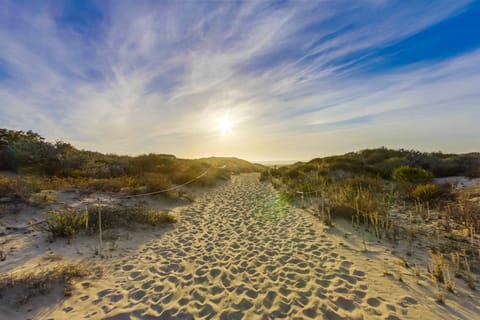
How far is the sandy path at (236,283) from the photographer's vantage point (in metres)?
2.90

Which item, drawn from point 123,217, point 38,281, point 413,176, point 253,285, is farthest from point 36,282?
point 413,176

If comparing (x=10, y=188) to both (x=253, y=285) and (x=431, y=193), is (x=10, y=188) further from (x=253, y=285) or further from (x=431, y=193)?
(x=431, y=193)

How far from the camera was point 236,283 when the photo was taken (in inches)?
143

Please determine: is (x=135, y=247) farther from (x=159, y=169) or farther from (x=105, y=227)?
(x=159, y=169)

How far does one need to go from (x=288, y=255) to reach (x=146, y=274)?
9.73 ft

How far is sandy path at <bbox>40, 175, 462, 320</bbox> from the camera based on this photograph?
2900 millimetres

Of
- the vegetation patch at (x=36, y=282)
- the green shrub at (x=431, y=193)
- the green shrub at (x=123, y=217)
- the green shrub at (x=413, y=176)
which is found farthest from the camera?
the green shrub at (x=413, y=176)

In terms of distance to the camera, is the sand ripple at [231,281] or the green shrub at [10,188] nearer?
the sand ripple at [231,281]

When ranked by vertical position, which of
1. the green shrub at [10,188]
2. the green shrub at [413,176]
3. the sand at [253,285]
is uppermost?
the green shrub at [10,188]

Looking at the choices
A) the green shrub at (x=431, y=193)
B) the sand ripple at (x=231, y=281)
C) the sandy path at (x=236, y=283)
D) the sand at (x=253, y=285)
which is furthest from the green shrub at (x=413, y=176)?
the sandy path at (x=236, y=283)

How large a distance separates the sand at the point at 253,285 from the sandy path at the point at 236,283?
14 mm

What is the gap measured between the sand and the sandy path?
0.05 feet

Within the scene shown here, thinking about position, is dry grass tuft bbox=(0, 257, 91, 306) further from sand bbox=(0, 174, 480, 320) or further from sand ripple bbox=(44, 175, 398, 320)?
sand ripple bbox=(44, 175, 398, 320)

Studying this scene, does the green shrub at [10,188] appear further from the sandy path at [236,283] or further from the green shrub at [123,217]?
the sandy path at [236,283]
